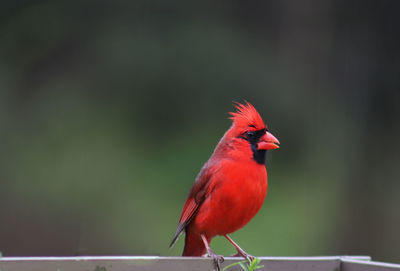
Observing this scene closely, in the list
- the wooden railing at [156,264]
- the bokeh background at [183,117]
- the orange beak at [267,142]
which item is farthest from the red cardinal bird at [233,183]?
the bokeh background at [183,117]

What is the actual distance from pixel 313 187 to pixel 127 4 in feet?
9.38

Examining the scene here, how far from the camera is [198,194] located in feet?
9.09

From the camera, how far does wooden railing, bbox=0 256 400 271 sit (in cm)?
221

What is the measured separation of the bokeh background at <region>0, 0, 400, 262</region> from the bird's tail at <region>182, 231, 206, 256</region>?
9.45ft

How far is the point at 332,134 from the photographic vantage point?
6.61m

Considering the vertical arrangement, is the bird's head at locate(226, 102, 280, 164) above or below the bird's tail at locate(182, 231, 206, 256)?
above

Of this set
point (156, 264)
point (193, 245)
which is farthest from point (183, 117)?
point (156, 264)

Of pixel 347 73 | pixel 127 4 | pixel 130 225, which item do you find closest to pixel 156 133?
pixel 130 225

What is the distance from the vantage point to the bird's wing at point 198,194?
9.00 feet

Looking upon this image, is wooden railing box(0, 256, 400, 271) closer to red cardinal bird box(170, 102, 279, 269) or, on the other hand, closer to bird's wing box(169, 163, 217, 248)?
red cardinal bird box(170, 102, 279, 269)

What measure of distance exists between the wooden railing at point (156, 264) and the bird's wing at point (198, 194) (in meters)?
0.34

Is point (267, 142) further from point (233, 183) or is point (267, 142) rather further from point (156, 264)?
point (156, 264)

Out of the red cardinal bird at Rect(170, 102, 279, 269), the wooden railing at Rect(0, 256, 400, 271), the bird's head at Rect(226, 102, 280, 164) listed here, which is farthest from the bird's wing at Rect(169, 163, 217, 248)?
the wooden railing at Rect(0, 256, 400, 271)

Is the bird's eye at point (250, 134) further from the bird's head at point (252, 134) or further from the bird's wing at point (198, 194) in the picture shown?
the bird's wing at point (198, 194)
